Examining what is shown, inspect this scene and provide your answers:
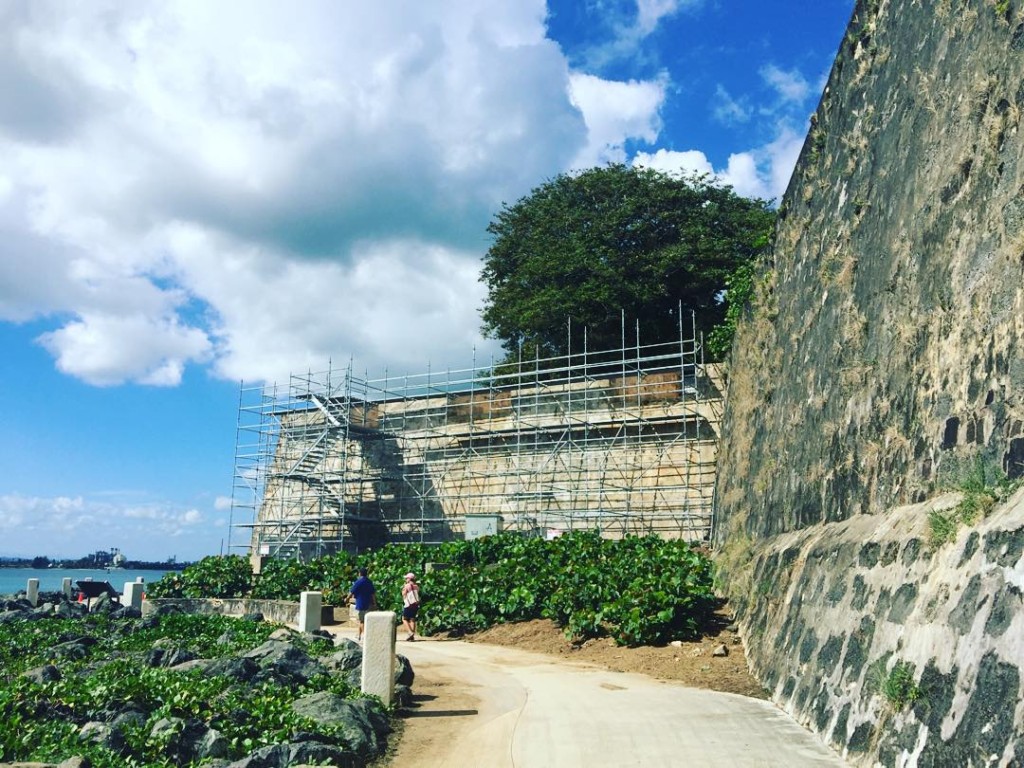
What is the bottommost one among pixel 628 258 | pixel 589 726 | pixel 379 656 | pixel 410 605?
pixel 589 726

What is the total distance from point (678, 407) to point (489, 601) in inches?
416

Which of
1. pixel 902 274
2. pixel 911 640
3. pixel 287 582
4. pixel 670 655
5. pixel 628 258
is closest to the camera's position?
pixel 911 640

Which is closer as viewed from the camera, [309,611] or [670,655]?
[670,655]

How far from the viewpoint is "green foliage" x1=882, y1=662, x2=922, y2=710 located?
561 cm

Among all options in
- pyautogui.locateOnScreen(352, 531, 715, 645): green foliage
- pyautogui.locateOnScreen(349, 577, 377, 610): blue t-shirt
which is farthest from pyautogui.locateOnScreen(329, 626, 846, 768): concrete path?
pyautogui.locateOnScreen(349, 577, 377, 610): blue t-shirt

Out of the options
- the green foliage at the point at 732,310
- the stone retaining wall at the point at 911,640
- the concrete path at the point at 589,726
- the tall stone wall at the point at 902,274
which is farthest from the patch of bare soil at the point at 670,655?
the green foliage at the point at 732,310

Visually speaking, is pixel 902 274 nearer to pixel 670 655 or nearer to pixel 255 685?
pixel 670 655

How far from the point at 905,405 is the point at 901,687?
3210mm

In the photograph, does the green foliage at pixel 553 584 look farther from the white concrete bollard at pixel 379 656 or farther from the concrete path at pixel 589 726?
the white concrete bollard at pixel 379 656

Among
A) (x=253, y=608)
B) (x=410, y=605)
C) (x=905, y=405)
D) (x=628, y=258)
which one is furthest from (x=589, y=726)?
(x=628, y=258)

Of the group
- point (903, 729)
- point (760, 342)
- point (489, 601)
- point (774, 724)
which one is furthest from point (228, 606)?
point (903, 729)

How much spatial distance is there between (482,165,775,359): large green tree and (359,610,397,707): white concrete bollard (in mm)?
22054

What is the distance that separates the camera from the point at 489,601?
17.6 metres

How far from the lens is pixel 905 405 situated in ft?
26.9
